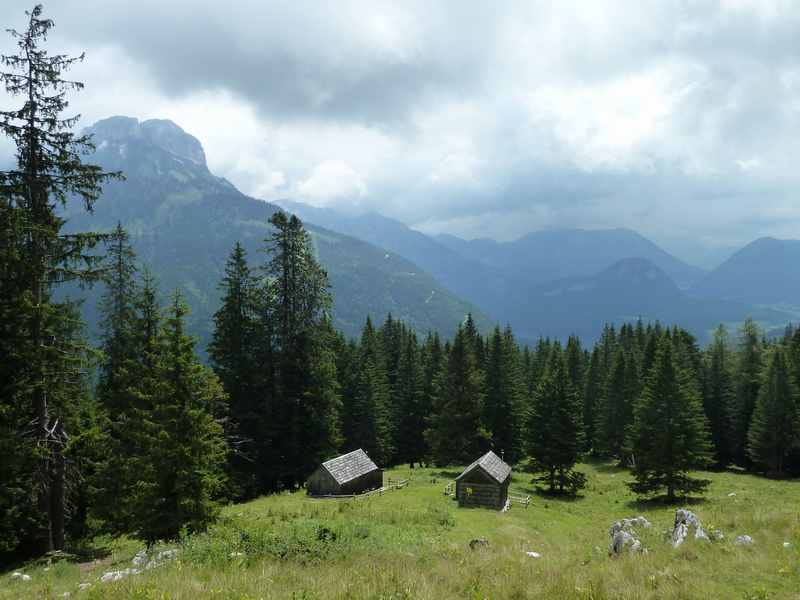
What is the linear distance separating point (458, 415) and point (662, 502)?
1987 cm

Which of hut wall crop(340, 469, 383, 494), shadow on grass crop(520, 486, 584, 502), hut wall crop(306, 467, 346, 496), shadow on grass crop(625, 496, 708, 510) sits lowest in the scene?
shadow on grass crop(520, 486, 584, 502)

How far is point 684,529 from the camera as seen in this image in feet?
48.5

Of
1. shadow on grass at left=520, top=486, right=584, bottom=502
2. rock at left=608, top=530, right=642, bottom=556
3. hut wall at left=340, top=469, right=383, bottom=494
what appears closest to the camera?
rock at left=608, top=530, right=642, bottom=556

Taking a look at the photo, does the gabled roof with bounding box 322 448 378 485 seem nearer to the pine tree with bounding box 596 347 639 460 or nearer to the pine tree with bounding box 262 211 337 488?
the pine tree with bounding box 262 211 337 488

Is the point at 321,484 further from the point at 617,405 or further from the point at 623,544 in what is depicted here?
the point at 617,405

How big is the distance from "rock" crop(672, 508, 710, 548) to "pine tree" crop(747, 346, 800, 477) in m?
51.0

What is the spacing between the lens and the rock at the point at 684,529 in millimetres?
13961

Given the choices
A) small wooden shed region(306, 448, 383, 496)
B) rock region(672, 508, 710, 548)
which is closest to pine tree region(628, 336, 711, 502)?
small wooden shed region(306, 448, 383, 496)

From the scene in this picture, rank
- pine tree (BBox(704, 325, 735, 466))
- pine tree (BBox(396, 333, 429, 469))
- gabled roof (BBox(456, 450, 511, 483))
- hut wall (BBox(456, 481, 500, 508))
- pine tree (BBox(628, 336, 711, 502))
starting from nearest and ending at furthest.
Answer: hut wall (BBox(456, 481, 500, 508)) < gabled roof (BBox(456, 450, 511, 483)) < pine tree (BBox(628, 336, 711, 502)) < pine tree (BBox(704, 325, 735, 466)) < pine tree (BBox(396, 333, 429, 469))

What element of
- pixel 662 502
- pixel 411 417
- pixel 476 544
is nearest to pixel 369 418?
pixel 411 417

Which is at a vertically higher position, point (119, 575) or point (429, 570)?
point (429, 570)

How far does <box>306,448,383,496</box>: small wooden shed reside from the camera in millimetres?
37375

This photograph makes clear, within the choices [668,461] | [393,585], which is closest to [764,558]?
[393,585]

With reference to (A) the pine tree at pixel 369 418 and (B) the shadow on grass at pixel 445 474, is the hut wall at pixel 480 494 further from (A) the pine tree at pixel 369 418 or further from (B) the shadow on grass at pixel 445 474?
(A) the pine tree at pixel 369 418
